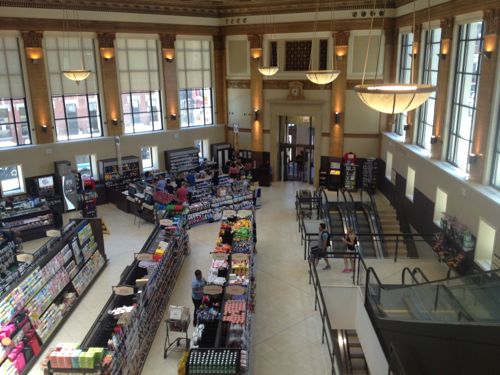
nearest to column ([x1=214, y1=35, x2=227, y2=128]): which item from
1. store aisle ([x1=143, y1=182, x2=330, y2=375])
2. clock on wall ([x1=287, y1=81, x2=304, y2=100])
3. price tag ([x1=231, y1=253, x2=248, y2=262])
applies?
clock on wall ([x1=287, y1=81, x2=304, y2=100])

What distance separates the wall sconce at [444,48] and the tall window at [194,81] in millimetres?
12175

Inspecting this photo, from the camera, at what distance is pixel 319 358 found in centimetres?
910

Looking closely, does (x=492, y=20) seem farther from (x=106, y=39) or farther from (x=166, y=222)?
(x=106, y=39)

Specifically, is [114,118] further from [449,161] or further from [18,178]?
[449,161]

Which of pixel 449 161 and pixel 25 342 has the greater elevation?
pixel 449 161

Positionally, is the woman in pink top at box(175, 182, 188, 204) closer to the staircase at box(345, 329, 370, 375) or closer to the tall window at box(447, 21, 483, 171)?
the staircase at box(345, 329, 370, 375)

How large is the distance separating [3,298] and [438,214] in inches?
464

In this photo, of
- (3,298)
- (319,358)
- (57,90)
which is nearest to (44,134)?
(57,90)

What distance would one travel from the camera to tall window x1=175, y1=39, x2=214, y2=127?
21.8m

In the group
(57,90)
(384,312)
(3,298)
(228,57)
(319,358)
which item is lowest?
(319,358)

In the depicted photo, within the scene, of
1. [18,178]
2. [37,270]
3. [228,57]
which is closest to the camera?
[37,270]

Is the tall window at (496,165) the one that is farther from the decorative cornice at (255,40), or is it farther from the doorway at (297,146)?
the decorative cornice at (255,40)

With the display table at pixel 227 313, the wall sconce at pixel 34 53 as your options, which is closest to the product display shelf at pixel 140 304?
the display table at pixel 227 313

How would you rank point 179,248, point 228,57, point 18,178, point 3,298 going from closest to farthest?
point 3,298
point 179,248
point 18,178
point 228,57
